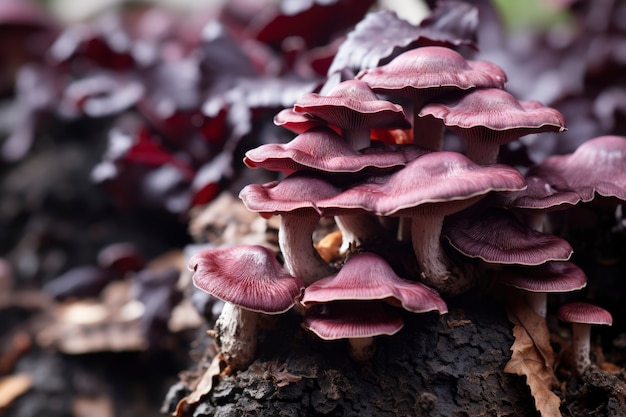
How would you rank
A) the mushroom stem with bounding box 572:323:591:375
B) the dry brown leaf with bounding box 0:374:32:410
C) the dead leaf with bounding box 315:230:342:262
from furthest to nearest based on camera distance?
1. the dry brown leaf with bounding box 0:374:32:410
2. the dead leaf with bounding box 315:230:342:262
3. the mushroom stem with bounding box 572:323:591:375

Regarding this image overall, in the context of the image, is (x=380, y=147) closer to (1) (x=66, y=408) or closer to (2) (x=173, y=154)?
(2) (x=173, y=154)

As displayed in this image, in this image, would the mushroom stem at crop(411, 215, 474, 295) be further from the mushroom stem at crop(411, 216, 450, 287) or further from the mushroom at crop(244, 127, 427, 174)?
the mushroom at crop(244, 127, 427, 174)

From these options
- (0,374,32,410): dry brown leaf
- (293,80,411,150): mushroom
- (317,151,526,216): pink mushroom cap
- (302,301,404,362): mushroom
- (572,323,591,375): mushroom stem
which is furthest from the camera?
(0,374,32,410): dry brown leaf

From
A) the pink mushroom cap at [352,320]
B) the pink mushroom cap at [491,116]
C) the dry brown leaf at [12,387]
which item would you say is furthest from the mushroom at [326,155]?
the dry brown leaf at [12,387]

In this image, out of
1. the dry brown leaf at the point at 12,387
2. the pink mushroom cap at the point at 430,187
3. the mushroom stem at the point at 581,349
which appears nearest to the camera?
the pink mushroom cap at the point at 430,187

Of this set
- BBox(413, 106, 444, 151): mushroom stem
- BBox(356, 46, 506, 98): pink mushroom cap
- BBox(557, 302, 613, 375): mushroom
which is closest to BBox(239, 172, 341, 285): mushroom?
BBox(356, 46, 506, 98): pink mushroom cap

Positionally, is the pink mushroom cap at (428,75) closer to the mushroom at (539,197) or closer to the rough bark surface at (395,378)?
the mushroom at (539,197)

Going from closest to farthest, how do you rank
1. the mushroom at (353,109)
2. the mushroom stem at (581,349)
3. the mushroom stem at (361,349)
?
1. the mushroom at (353,109)
2. the mushroom stem at (361,349)
3. the mushroom stem at (581,349)

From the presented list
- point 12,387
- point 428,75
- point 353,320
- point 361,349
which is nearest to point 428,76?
point 428,75

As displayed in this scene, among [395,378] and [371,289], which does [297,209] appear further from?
[395,378]
